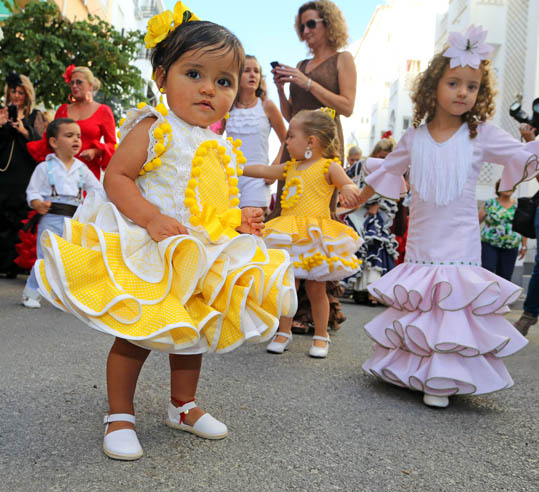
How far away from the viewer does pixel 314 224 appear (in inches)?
140

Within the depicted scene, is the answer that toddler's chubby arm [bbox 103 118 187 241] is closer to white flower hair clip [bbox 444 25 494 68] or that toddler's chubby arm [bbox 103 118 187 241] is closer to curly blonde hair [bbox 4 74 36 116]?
white flower hair clip [bbox 444 25 494 68]

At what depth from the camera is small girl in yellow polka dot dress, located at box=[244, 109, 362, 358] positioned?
11.5 feet

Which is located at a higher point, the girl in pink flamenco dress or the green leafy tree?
the green leafy tree

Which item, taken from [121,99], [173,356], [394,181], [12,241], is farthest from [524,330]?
[121,99]

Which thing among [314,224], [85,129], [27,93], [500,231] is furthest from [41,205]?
[500,231]

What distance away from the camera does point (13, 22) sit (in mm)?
9617

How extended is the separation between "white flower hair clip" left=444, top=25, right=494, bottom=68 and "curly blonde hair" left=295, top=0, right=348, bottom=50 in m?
1.27

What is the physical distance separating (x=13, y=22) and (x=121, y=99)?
2312mm

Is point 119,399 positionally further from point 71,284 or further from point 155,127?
point 155,127

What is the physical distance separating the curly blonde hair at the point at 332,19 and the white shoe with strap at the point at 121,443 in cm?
302

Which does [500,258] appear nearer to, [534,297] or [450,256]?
[534,297]

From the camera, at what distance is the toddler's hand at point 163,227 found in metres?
1.82

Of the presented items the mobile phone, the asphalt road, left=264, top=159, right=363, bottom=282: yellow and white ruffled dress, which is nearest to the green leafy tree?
the mobile phone

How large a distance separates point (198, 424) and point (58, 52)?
961 centimetres
